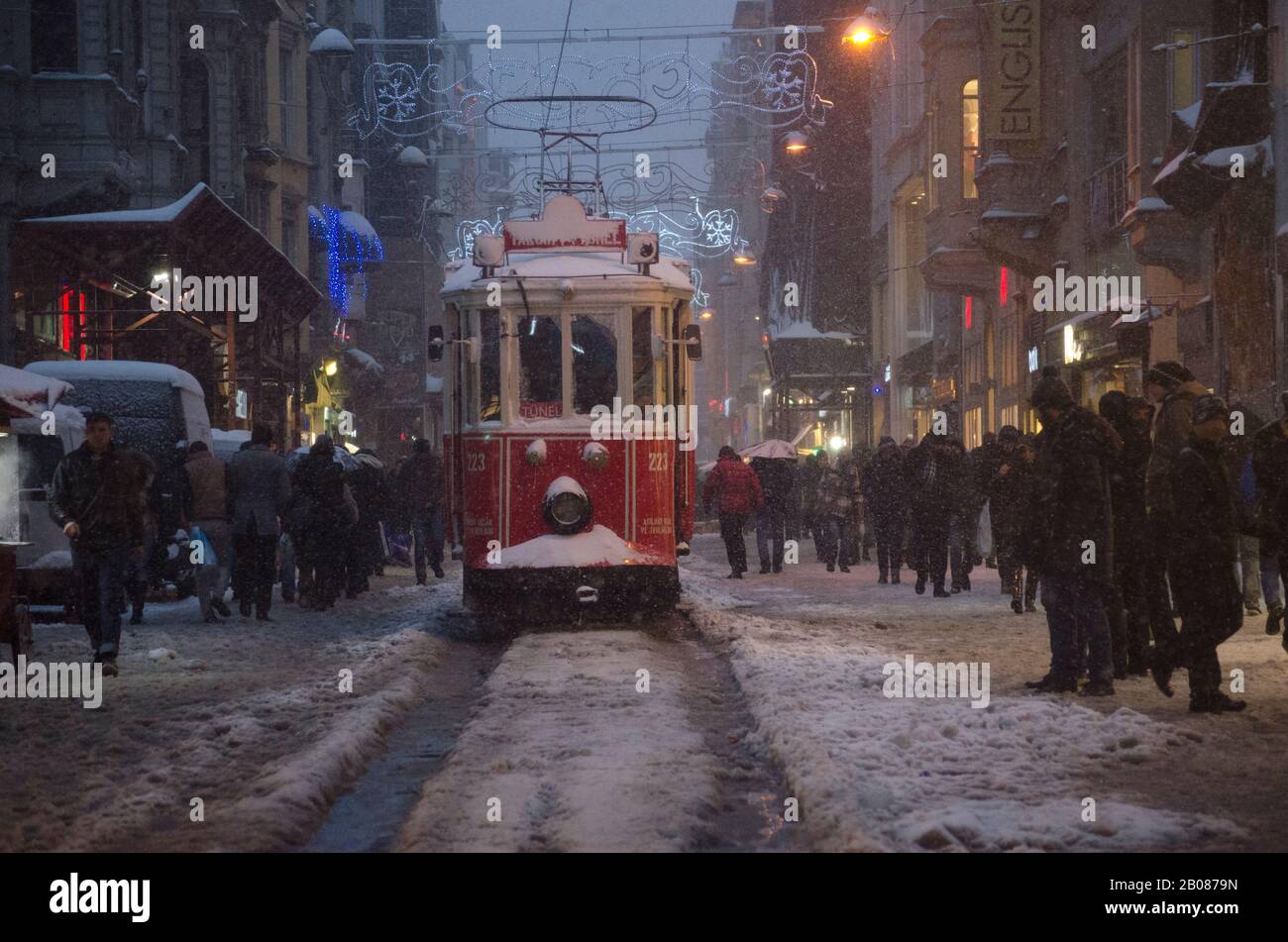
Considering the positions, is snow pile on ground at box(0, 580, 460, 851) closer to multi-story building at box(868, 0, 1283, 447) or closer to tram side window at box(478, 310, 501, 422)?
tram side window at box(478, 310, 501, 422)

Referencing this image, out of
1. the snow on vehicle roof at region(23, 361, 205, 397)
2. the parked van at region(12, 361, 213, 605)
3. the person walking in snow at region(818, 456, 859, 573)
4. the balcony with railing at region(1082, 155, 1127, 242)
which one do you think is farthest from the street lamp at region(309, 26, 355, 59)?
the snow on vehicle roof at region(23, 361, 205, 397)

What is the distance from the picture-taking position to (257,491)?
57.6 feet

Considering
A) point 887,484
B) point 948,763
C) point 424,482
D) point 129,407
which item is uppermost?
point 129,407

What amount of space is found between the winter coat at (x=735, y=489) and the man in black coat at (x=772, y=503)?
2.52 ft

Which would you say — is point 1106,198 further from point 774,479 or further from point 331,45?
point 331,45

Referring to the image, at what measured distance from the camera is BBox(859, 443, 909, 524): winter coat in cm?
2120

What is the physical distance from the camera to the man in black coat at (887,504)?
838 inches

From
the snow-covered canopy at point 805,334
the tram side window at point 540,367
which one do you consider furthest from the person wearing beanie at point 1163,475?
the snow-covered canopy at point 805,334

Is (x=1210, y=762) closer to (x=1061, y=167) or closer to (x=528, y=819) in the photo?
(x=528, y=819)

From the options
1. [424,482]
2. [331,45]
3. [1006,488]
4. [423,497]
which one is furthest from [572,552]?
[331,45]

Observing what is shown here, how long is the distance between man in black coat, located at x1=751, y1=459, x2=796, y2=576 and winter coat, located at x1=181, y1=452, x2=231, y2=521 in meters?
9.43

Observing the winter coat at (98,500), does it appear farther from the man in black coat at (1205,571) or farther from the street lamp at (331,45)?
the street lamp at (331,45)

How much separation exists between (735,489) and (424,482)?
14.3 feet
